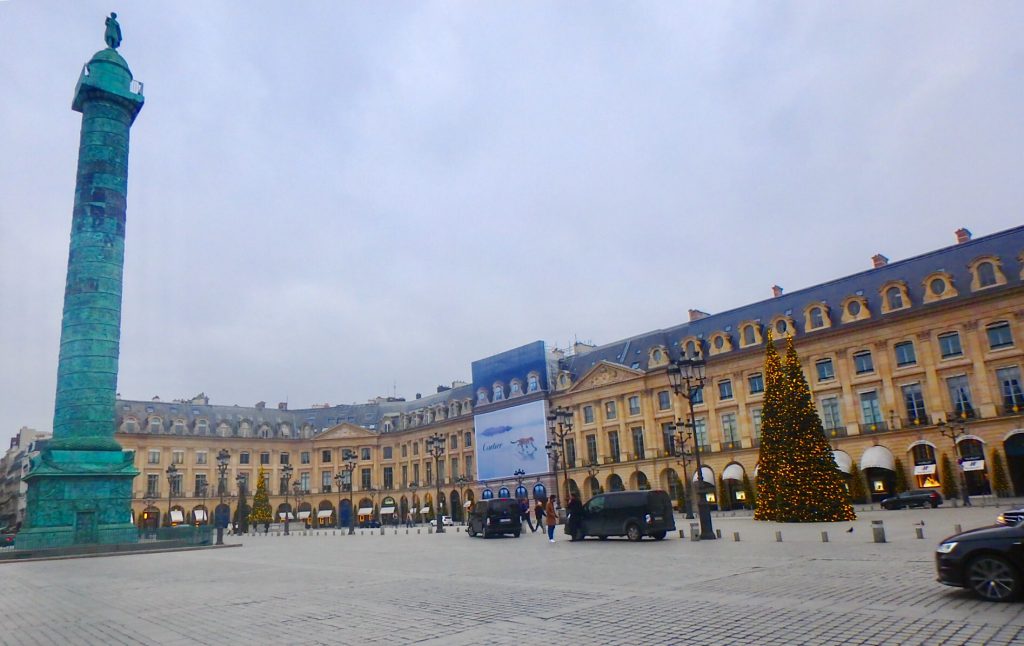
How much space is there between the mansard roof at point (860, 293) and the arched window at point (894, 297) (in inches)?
25.6

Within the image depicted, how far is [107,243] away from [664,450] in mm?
44904

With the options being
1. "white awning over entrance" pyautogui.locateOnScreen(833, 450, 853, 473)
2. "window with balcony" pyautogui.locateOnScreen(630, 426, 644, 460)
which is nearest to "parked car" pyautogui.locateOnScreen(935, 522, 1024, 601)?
"white awning over entrance" pyautogui.locateOnScreen(833, 450, 853, 473)

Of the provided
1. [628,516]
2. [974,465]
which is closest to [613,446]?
[974,465]

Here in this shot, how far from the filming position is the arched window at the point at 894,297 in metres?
49.3

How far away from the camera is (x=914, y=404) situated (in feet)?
156

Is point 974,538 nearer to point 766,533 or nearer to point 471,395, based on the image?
point 766,533

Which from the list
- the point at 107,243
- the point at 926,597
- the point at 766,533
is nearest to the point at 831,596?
the point at 926,597

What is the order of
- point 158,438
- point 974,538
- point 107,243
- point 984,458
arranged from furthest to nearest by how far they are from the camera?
point 158,438 < point 984,458 < point 107,243 < point 974,538

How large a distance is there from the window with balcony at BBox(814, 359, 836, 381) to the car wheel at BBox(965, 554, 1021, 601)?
154 ft

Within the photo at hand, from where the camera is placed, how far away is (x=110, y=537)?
3541 centimetres

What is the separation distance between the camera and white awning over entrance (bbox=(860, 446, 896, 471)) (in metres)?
47.5

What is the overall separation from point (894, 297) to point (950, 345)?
490 cm

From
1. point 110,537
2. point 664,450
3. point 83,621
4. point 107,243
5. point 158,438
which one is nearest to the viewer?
point 83,621

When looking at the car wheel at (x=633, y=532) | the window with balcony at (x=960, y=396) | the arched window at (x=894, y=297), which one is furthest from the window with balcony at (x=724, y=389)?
the car wheel at (x=633, y=532)
